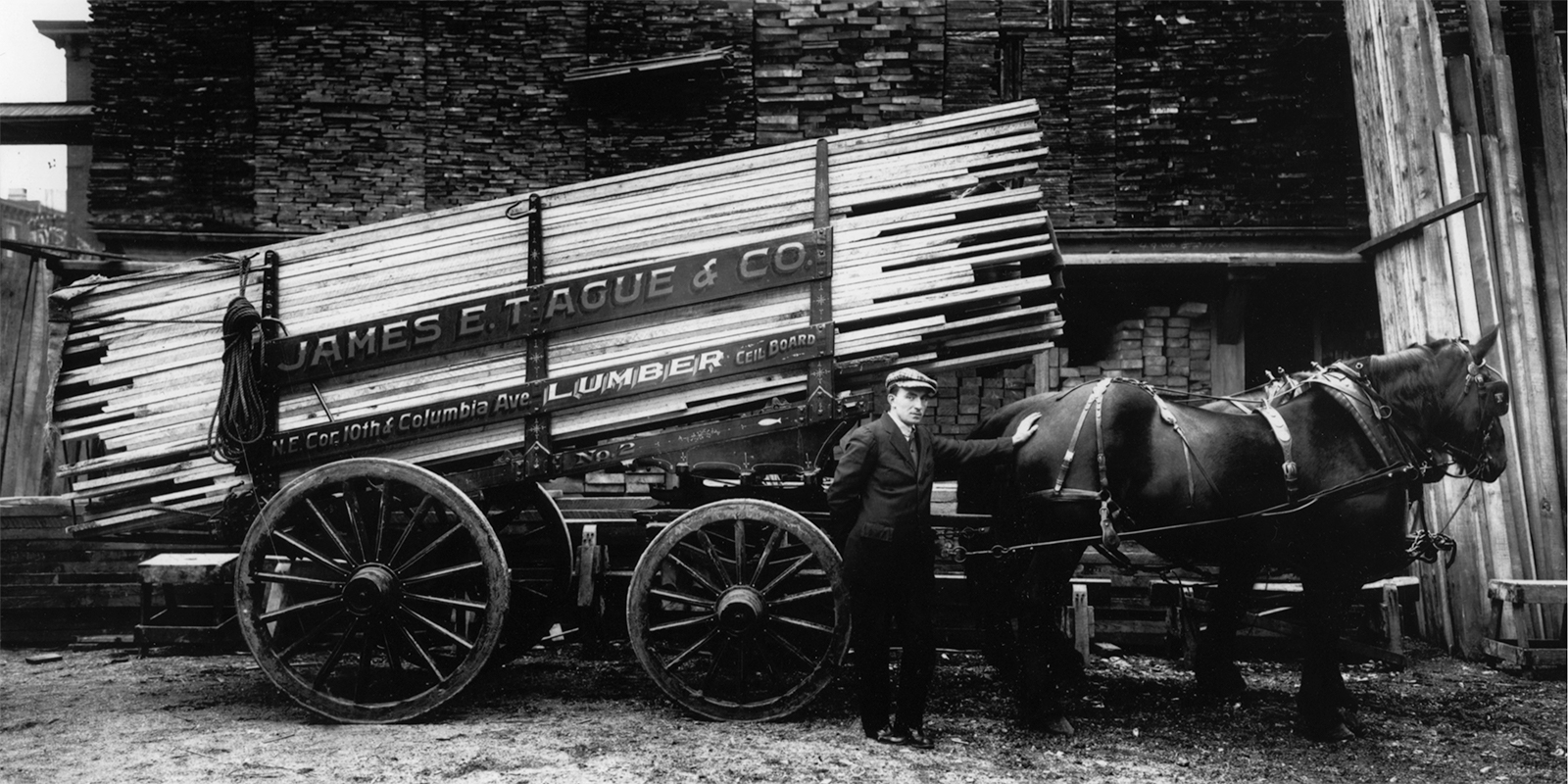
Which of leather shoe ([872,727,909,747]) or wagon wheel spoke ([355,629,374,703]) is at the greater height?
wagon wheel spoke ([355,629,374,703])

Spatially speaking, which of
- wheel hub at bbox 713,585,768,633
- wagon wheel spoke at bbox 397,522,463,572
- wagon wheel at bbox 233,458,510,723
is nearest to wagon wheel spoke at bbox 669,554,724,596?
wheel hub at bbox 713,585,768,633

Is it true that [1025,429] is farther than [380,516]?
Yes

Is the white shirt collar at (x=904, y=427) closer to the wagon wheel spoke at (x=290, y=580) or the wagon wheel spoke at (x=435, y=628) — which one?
the wagon wheel spoke at (x=435, y=628)

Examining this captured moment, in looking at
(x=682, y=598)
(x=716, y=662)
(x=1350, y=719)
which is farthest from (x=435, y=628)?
(x=1350, y=719)

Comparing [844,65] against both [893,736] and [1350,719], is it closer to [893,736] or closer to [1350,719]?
[893,736]

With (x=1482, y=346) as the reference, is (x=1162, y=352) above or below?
above

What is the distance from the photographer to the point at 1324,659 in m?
4.81

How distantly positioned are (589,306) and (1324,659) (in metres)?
4.02

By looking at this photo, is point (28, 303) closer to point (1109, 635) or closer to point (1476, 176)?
point (1109, 635)

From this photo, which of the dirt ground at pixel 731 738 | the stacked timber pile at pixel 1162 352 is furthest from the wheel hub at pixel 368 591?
the stacked timber pile at pixel 1162 352

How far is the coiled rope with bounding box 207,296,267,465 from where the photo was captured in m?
4.91

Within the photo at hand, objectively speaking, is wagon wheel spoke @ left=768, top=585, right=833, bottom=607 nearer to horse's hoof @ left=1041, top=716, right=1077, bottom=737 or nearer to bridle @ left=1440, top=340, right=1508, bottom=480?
horse's hoof @ left=1041, top=716, right=1077, bottom=737

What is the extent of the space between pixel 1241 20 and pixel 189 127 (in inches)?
385

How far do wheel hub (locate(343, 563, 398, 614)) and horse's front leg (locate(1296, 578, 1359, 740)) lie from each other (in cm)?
448
